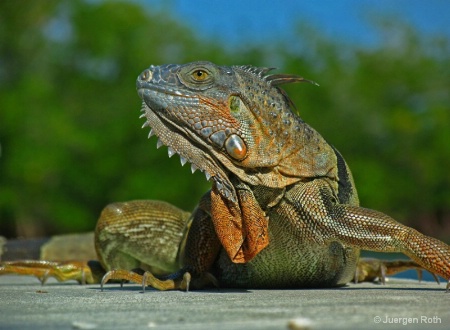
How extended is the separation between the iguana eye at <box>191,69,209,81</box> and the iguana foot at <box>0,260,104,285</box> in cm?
229

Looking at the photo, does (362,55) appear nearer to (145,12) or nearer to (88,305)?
(145,12)

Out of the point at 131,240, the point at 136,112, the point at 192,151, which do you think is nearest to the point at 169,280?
the point at 192,151

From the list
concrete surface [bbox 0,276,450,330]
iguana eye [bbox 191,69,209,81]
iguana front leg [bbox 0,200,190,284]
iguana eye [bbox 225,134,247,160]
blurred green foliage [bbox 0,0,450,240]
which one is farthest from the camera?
blurred green foliage [bbox 0,0,450,240]

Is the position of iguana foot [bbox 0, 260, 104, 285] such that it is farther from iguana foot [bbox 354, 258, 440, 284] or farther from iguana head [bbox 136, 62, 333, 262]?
iguana foot [bbox 354, 258, 440, 284]

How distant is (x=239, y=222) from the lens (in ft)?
14.8

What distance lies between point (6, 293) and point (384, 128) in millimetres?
36446

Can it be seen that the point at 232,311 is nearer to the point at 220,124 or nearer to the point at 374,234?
the point at 374,234

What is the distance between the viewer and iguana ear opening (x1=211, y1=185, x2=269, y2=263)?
448 cm

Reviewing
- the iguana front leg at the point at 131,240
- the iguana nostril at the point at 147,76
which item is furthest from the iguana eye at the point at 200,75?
the iguana front leg at the point at 131,240

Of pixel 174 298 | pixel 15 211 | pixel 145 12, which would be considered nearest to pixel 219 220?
pixel 174 298

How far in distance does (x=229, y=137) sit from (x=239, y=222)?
529 mm

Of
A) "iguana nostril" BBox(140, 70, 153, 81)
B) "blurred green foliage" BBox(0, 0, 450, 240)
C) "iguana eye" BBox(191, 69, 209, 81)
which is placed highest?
"iguana eye" BBox(191, 69, 209, 81)

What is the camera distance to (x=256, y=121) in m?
4.58

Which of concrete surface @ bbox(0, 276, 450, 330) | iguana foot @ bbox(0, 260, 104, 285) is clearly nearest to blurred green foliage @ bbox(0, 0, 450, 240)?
iguana foot @ bbox(0, 260, 104, 285)
